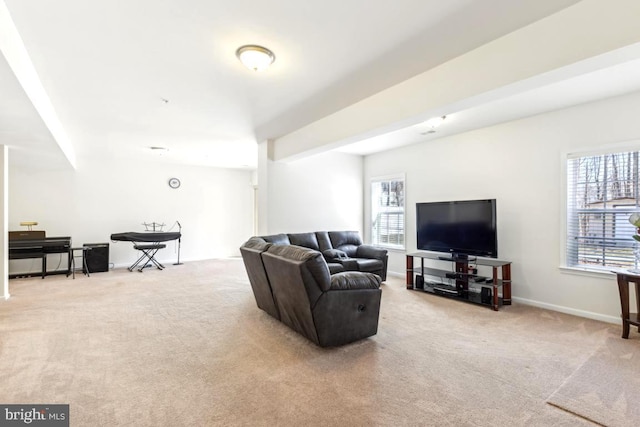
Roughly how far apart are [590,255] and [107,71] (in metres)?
5.57

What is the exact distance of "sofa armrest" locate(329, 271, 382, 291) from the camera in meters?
2.69

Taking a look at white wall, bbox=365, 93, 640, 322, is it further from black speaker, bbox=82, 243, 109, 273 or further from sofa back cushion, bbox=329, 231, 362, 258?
black speaker, bbox=82, 243, 109, 273

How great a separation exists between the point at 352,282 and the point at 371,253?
258cm

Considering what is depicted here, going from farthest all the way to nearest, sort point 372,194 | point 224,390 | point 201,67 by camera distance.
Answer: point 372,194 < point 201,67 < point 224,390

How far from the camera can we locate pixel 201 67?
265 cm

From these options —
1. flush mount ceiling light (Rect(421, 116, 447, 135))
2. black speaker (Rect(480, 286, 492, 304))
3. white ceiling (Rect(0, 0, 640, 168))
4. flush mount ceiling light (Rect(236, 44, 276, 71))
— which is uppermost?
flush mount ceiling light (Rect(421, 116, 447, 135))

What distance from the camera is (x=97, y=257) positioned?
631 centimetres

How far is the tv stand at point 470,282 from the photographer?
4020mm

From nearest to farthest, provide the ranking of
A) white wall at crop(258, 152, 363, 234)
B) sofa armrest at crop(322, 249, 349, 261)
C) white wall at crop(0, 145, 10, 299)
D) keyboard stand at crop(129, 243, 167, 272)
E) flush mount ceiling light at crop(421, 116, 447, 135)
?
flush mount ceiling light at crop(421, 116, 447, 135)
white wall at crop(0, 145, 10, 299)
sofa armrest at crop(322, 249, 349, 261)
white wall at crop(258, 152, 363, 234)
keyboard stand at crop(129, 243, 167, 272)

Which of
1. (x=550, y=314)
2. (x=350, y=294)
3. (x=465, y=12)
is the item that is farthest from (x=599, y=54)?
(x=550, y=314)

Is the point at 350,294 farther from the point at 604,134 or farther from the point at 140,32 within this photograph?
the point at 604,134

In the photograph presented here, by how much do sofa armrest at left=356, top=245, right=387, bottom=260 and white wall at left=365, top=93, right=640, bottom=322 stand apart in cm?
141

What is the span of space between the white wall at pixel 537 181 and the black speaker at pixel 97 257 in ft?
22.5

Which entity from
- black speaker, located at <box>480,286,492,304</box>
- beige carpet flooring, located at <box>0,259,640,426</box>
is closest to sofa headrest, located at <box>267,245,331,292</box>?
beige carpet flooring, located at <box>0,259,640,426</box>
